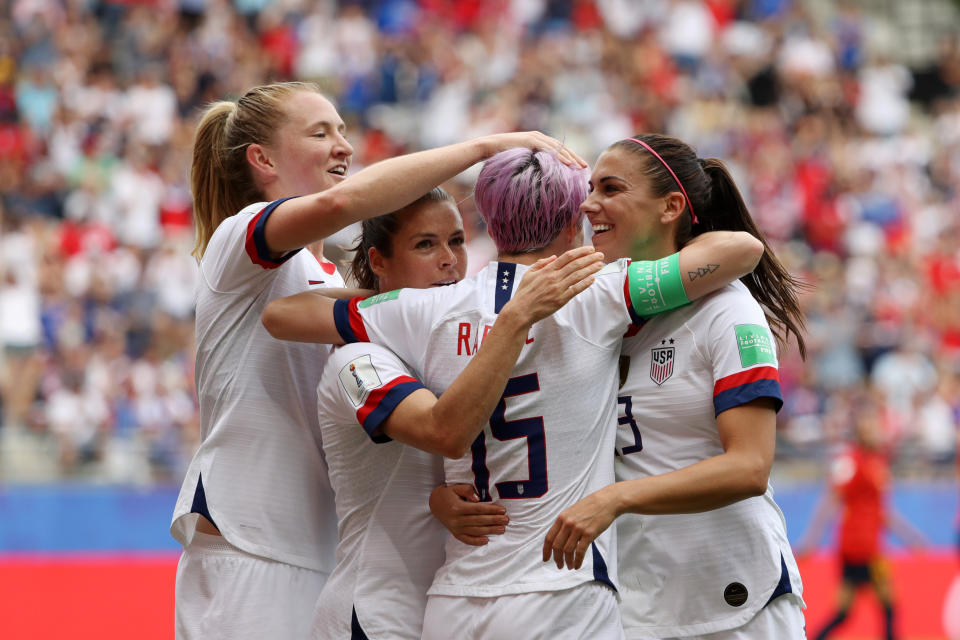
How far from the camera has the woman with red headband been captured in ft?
9.54

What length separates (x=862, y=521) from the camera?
881 centimetres

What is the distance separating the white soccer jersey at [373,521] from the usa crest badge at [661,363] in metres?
0.62

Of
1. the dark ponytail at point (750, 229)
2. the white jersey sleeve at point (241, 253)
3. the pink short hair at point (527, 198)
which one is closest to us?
the pink short hair at point (527, 198)

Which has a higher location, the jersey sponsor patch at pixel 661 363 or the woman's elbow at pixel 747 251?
the woman's elbow at pixel 747 251

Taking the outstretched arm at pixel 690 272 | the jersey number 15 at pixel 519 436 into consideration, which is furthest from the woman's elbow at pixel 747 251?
the jersey number 15 at pixel 519 436

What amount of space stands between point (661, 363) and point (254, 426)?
1.17 meters

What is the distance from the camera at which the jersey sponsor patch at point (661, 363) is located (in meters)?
3.08

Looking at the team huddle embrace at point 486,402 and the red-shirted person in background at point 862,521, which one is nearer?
the team huddle embrace at point 486,402

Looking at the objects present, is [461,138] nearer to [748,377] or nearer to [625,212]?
[625,212]

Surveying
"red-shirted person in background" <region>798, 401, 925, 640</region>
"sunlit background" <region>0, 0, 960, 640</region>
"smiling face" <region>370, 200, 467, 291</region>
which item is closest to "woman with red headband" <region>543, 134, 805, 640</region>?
"smiling face" <region>370, 200, 467, 291</region>

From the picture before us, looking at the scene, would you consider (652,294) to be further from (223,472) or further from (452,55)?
(452,55)

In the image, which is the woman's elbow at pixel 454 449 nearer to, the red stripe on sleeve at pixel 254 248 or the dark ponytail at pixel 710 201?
the red stripe on sleeve at pixel 254 248

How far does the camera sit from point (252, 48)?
1456 centimetres

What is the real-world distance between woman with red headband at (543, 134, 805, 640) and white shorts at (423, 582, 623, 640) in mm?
254
